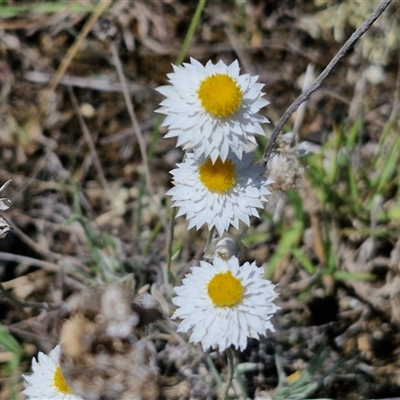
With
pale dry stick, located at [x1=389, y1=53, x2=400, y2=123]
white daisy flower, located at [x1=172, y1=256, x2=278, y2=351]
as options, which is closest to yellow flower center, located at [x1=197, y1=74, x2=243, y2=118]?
white daisy flower, located at [x1=172, y1=256, x2=278, y2=351]

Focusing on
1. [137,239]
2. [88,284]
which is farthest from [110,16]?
[88,284]

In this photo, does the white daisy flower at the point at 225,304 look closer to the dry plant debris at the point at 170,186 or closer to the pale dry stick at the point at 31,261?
the dry plant debris at the point at 170,186

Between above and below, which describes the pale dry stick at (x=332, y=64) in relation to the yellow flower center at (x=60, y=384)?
above

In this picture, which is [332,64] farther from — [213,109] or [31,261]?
[31,261]

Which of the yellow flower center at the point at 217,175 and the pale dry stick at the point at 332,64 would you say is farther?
the yellow flower center at the point at 217,175

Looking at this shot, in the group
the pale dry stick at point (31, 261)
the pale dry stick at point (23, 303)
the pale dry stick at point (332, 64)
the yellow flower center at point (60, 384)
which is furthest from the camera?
the pale dry stick at point (31, 261)

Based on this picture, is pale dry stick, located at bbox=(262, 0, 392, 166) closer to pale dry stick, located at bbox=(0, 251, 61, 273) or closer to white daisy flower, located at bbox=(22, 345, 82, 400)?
white daisy flower, located at bbox=(22, 345, 82, 400)

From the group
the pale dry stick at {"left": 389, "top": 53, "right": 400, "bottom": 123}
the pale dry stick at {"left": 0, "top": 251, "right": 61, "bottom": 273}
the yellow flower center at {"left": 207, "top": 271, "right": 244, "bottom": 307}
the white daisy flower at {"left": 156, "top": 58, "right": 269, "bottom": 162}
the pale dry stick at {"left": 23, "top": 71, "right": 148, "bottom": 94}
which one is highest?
the pale dry stick at {"left": 23, "top": 71, "right": 148, "bottom": 94}

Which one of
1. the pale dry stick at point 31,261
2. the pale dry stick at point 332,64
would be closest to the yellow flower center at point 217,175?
the pale dry stick at point 332,64
